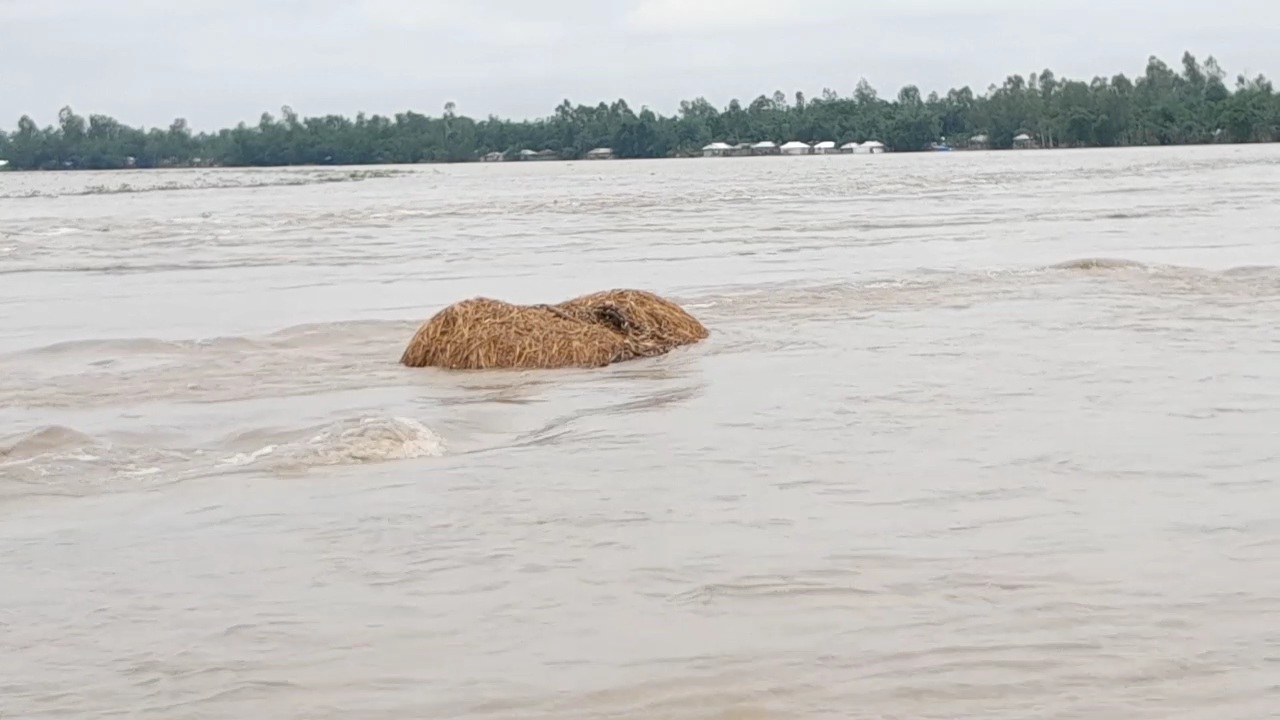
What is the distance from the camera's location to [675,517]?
6.98 metres

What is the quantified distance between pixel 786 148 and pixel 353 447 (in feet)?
564

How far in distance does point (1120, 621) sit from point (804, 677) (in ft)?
3.70

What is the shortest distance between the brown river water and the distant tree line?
145317 mm

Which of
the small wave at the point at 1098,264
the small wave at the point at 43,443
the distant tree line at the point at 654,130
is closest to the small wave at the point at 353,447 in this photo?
the small wave at the point at 43,443

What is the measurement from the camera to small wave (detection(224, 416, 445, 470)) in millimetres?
8672

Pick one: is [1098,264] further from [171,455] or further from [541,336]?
[171,455]

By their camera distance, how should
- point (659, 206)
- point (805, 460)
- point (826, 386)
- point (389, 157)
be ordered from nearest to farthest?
point (805, 460) → point (826, 386) → point (659, 206) → point (389, 157)

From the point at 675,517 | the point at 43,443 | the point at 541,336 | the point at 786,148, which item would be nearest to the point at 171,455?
the point at 43,443

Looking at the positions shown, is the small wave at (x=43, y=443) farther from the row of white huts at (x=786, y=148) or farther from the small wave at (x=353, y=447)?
the row of white huts at (x=786, y=148)

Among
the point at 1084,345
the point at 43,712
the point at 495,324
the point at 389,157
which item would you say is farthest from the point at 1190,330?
the point at 389,157

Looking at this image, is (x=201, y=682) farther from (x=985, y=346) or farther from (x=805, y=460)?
(x=985, y=346)

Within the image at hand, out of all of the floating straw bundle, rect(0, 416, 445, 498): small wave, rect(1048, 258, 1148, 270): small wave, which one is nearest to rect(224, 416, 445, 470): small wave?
rect(0, 416, 445, 498): small wave

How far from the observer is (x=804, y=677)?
4898 millimetres

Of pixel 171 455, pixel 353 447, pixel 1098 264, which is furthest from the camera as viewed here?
pixel 1098 264
